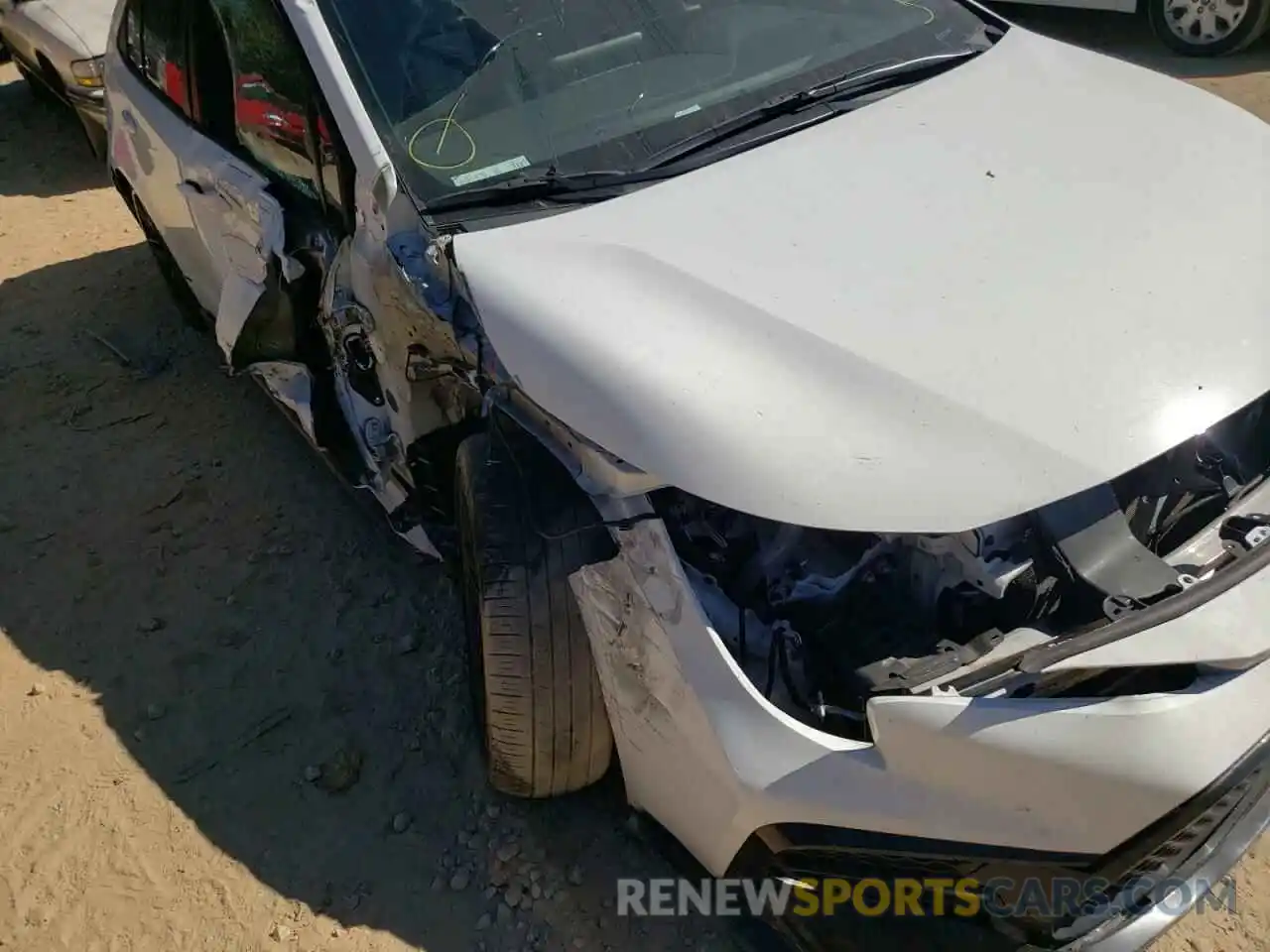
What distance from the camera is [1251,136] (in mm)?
2561

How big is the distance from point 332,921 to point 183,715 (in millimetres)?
837

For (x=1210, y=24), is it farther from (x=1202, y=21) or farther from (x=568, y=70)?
(x=568, y=70)

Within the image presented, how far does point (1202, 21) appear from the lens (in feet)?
20.8

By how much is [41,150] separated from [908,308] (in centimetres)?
672

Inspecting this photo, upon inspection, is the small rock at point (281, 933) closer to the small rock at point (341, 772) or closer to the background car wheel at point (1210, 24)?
the small rock at point (341, 772)

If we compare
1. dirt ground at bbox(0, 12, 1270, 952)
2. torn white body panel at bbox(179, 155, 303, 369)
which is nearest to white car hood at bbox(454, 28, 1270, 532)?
torn white body panel at bbox(179, 155, 303, 369)

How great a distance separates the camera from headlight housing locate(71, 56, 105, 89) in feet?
18.8

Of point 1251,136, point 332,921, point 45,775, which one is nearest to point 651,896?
point 332,921

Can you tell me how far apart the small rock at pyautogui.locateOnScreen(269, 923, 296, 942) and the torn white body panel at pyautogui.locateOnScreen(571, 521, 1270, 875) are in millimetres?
1118

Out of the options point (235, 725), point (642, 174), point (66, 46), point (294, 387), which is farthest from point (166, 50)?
point (66, 46)

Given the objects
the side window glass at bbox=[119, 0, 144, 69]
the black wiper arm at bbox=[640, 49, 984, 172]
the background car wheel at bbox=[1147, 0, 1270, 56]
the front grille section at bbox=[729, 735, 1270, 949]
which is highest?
the black wiper arm at bbox=[640, 49, 984, 172]

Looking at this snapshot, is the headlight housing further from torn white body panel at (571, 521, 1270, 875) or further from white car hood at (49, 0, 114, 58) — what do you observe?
torn white body panel at (571, 521, 1270, 875)

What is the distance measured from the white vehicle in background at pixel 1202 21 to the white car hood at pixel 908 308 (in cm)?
454

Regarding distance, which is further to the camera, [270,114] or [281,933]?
[270,114]
